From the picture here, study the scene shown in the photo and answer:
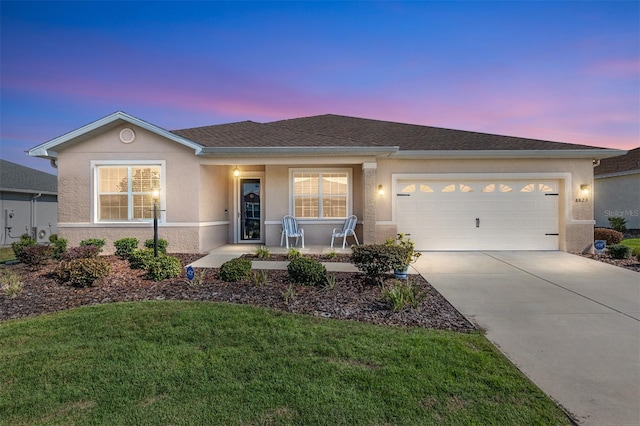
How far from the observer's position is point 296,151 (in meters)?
8.84

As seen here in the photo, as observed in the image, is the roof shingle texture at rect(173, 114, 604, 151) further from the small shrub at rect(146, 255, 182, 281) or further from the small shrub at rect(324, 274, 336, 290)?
the small shrub at rect(324, 274, 336, 290)

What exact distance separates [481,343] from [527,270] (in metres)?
4.85

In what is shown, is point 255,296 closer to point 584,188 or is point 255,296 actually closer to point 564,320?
point 564,320

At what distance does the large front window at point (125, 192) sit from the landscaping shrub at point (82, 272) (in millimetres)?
3662

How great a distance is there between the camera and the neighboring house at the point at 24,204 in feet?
50.7

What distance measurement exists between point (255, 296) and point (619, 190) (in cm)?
2046

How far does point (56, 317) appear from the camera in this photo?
4211 mm

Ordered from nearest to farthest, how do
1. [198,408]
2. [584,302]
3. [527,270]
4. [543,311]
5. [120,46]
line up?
[198,408]
[543,311]
[584,302]
[527,270]
[120,46]

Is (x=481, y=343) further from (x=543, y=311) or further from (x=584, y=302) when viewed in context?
(x=584, y=302)

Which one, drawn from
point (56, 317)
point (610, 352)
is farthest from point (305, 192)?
point (610, 352)

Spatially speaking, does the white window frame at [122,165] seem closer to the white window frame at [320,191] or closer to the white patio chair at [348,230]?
the white window frame at [320,191]

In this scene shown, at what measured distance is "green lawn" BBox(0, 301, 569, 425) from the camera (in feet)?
7.47

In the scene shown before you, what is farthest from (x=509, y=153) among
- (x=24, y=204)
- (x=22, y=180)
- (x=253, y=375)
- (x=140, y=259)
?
(x=22, y=180)

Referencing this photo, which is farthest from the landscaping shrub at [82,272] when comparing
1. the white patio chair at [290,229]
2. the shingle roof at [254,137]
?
the white patio chair at [290,229]
